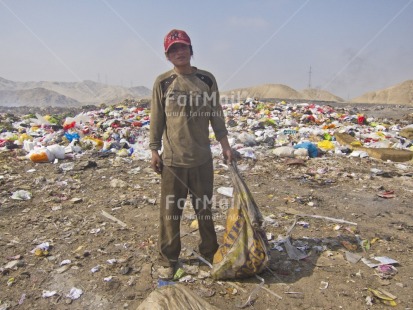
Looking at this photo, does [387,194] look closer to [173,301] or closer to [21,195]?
[173,301]

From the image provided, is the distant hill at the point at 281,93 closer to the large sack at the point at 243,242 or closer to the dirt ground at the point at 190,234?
the dirt ground at the point at 190,234

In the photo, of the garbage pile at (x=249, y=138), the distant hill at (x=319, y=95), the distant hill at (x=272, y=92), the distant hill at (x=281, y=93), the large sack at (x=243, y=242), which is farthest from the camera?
the distant hill at (x=319, y=95)

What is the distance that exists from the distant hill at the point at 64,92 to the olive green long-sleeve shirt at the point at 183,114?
4701cm

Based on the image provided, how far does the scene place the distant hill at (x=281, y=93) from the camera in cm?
4078

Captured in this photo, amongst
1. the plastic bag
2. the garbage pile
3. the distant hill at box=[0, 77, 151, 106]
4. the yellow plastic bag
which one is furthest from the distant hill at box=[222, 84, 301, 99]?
the plastic bag

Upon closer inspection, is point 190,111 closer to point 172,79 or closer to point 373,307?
point 172,79

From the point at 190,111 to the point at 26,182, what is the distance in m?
3.55

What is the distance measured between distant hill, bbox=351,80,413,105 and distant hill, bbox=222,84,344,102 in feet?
13.3

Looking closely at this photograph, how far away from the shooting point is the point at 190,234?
3133mm

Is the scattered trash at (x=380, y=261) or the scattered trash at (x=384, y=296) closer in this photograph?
the scattered trash at (x=384, y=296)

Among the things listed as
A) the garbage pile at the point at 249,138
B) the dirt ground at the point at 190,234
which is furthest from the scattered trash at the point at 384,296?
the garbage pile at the point at 249,138

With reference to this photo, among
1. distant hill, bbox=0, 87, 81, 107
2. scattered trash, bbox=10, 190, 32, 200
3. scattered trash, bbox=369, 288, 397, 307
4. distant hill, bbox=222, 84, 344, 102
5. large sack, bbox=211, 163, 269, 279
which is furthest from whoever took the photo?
distant hill, bbox=0, 87, 81, 107

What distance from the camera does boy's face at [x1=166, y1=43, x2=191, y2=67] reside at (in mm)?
2209

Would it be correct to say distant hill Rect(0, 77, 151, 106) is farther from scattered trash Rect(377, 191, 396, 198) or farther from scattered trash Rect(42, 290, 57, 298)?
scattered trash Rect(42, 290, 57, 298)
